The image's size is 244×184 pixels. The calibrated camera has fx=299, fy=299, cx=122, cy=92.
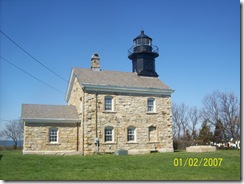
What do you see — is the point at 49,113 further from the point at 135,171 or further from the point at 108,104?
the point at 135,171

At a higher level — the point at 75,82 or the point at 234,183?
the point at 75,82

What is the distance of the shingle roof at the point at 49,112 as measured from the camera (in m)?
17.5

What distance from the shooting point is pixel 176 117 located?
32.5 meters

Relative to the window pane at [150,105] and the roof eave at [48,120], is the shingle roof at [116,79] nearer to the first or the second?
the window pane at [150,105]

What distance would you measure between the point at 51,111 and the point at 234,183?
12.6 m

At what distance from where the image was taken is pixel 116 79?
20.0 m

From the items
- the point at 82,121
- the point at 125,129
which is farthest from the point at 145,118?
the point at 82,121

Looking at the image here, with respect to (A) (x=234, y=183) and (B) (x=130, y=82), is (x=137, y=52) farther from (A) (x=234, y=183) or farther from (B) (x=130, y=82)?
(A) (x=234, y=183)

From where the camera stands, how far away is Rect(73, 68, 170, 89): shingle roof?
1902 cm

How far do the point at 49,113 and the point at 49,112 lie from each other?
5.5 inches

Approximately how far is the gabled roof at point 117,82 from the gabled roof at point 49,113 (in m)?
2.03

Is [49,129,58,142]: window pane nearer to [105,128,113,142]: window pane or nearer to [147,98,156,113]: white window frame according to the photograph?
[105,128,113,142]: window pane
